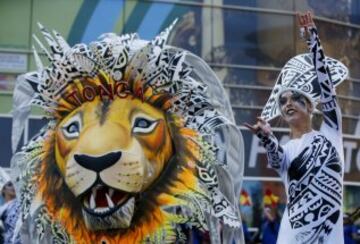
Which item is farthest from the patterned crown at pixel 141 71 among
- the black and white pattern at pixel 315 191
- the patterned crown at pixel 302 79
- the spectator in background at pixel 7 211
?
the spectator in background at pixel 7 211

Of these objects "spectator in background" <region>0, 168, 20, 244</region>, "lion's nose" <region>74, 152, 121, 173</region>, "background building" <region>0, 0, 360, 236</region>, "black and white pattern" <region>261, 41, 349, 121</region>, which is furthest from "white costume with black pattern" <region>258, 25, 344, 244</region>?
"background building" <region>0, 0, 360, 236</region>

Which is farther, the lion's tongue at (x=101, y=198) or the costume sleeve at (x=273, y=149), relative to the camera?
the costume sleeve at (x=273, y=149)

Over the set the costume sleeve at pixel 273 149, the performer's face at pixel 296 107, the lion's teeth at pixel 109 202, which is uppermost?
the performer's face at pixel 296 107

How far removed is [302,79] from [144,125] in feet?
3.23

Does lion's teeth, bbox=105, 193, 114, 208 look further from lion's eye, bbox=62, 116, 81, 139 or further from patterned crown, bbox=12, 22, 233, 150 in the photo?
patterned crown, bbox=12, 22, 233, 150

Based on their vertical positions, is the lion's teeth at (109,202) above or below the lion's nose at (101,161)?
below

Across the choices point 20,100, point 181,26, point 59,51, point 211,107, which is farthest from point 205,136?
point 181,26

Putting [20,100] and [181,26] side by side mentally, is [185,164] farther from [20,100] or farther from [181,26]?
[181,26]

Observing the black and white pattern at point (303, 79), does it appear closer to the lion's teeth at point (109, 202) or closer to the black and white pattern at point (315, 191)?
the black and white pattern at point (315, 191)

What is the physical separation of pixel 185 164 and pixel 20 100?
116 centimetres

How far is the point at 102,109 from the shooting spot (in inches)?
163

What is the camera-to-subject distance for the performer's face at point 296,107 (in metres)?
4.30

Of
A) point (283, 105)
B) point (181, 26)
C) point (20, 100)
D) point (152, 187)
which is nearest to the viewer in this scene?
point (152, 187)

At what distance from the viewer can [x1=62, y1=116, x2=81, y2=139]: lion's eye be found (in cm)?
416
